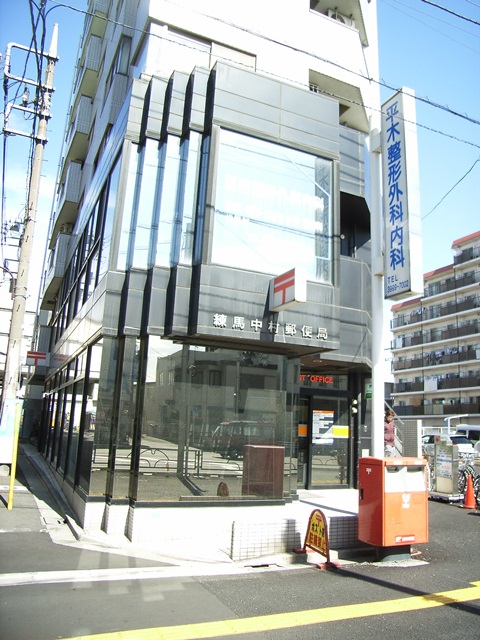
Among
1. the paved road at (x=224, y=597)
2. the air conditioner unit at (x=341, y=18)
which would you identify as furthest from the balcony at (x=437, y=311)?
the paved road at (x=224, y=597)

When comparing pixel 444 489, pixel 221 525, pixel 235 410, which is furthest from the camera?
pixel 444 489

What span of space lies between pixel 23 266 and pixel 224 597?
8.68 m

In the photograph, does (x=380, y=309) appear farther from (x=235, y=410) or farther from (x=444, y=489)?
(x=444, y=489)

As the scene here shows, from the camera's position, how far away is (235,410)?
920 cm

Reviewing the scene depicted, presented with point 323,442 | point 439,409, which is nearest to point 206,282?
point 323,442

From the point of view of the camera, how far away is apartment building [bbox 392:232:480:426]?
1871 inches

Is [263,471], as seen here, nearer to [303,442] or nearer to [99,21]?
[303,442]

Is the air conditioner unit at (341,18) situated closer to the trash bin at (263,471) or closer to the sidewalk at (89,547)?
the trash bin at (263,471)

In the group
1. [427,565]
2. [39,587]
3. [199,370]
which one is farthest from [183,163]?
[427,565]

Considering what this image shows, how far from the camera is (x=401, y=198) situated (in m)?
8.69

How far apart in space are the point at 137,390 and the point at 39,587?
3551 millimetres

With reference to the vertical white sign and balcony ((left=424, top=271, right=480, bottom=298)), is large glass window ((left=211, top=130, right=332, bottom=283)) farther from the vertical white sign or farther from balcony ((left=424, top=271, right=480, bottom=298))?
balcony ((left=424, top=271, right=480, bottom=298))

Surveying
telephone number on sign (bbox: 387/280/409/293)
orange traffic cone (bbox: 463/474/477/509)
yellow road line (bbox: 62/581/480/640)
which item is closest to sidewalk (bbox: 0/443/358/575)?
yellow road line (bbox: 62/581/480/640)

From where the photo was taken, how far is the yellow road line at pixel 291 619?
176 inches
